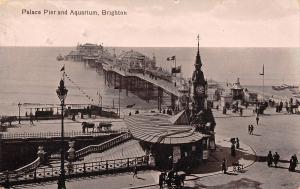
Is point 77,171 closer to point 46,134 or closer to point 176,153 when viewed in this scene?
point 176,153

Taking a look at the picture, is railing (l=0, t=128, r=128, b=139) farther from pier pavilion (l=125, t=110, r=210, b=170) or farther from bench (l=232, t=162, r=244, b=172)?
bench (l=232, t=162, r=244, b=172)

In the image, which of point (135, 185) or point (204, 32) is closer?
point (135, 185)

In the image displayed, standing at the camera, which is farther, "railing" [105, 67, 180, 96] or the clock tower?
"railing" [105, 67, 180, 96]

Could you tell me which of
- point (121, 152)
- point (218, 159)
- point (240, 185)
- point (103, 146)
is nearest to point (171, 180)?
point (240, 185)

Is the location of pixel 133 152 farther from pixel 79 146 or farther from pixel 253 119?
pixel 253 119

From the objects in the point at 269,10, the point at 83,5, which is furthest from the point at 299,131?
the point at 83,5

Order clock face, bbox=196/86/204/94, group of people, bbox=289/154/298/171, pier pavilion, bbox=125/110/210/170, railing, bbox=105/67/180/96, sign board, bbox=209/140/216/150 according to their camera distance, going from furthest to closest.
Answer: railing, bbox=105/67/180/96, clock face, bbox=196/86/204/94, sign board, bbox=209/140/216/150, pier pavilion, bbox=125/110/210/170, group of people, bbox=289/154/298/171

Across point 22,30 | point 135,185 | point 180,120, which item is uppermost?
point 22,30

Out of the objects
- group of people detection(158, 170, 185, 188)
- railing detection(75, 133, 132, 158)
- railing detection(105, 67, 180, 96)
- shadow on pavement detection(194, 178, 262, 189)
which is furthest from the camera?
railing detection(105, 67, 180, 96)

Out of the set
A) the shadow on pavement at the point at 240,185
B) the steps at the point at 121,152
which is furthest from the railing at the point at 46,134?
the shadow on pavement at the point at 240,185

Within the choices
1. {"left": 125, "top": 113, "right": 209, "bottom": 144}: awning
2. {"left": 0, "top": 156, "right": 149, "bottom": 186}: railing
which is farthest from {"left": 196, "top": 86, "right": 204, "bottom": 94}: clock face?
{"left": 0, "top": 156, "right": 149, "bottom": 186}: railing

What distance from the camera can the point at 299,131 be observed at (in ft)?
94.3

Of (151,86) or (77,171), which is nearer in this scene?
(77,171)

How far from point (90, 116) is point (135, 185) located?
686 inches
